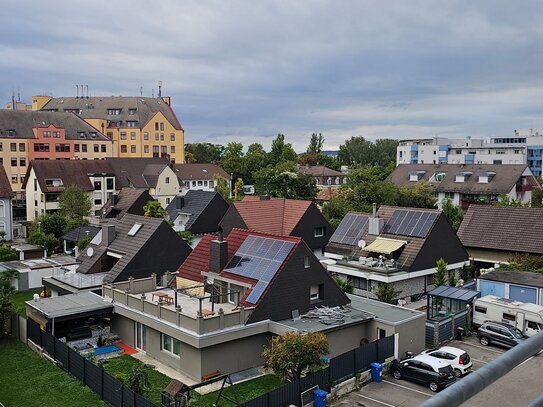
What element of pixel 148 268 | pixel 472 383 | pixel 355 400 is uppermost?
pixel 472 383

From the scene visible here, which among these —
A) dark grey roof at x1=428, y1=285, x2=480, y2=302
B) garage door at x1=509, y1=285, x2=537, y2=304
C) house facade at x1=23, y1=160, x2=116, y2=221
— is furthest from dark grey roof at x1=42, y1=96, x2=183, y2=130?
garage door at x1=509, y1=285, x2=537, y2=304

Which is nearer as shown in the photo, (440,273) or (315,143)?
(440,273)

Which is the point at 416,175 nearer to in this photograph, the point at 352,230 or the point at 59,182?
the point at 352,230

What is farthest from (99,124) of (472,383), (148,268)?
(472,383)

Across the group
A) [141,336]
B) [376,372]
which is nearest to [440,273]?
[376,372]

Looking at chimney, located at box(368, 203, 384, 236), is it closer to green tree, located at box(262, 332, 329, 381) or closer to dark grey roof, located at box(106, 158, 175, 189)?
green tree, located at box(262, 332, 329, 381)

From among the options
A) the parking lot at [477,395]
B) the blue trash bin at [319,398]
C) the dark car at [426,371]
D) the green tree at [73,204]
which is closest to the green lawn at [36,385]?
the blue trash bin at [319,398]

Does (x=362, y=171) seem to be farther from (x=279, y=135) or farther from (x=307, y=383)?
(x=279, y=135)
